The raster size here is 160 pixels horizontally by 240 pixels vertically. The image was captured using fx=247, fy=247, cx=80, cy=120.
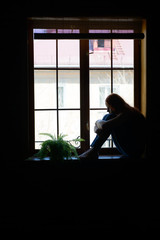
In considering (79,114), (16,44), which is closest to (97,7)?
(16,44)

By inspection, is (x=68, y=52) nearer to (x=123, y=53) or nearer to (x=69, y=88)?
(x=69, y=88)

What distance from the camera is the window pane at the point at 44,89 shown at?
129 inches

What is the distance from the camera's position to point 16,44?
3.03 m

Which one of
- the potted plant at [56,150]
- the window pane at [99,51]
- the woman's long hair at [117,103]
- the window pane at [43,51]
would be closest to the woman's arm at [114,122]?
the woman's long hair at [117,103]

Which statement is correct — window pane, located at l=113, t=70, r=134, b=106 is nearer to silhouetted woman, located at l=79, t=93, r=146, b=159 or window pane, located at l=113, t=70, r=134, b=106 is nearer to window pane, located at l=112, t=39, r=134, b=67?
window pane, located at l=112, t=39, r=134, b=67

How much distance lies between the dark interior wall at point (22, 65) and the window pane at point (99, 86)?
0.54 m

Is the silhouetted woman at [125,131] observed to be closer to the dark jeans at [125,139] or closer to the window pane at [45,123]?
the dark jeans at [125,139]

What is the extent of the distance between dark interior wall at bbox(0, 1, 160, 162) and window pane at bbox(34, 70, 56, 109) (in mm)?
231

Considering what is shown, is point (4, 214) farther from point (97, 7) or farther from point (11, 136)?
point (97, 7)

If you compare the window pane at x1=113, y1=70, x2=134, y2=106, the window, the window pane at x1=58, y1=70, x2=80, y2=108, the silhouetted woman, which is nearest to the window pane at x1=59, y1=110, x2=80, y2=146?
the window

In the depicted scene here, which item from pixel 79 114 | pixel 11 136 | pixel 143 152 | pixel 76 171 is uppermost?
pixel 79 114

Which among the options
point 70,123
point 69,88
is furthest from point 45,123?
point 69,88

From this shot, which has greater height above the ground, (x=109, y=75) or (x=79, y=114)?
(x=109, y=75)

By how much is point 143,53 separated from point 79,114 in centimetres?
114
